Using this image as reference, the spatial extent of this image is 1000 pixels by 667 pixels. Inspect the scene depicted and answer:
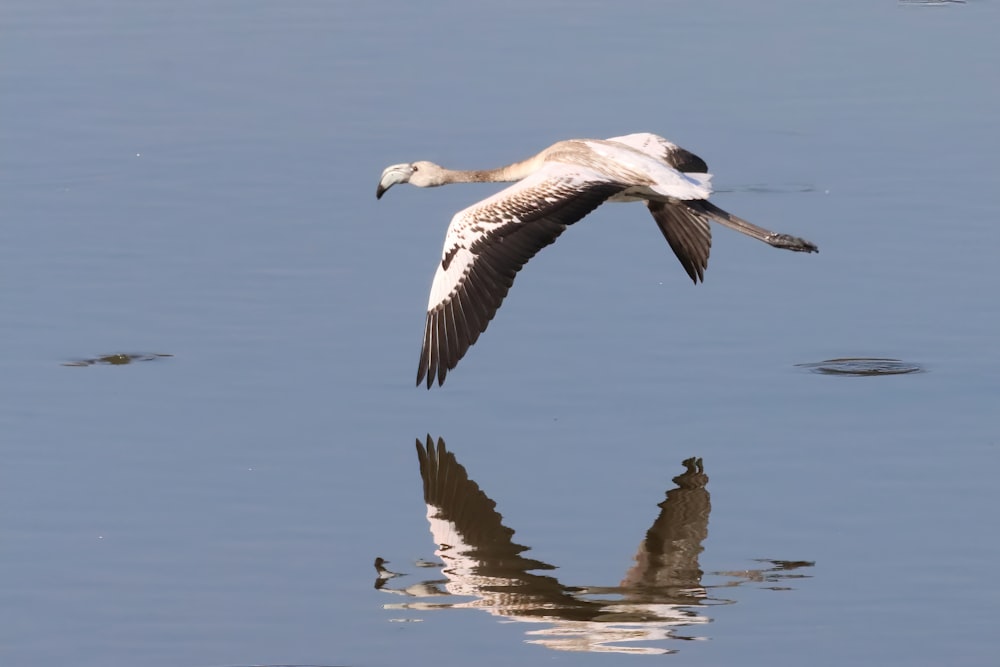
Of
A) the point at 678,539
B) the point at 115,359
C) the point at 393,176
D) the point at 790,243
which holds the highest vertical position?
the point at 393,176

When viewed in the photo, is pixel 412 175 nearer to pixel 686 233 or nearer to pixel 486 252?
pixel 686 233

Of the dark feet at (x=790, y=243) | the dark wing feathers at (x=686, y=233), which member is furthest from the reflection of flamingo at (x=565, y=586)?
the dark wing feathers at (x=686, y=233)

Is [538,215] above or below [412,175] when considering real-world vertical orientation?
below

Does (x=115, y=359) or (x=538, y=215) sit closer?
(x=115, y=359)

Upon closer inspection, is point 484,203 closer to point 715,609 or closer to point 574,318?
point 574,318

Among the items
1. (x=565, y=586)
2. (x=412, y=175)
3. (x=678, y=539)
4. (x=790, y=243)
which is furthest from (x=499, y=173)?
(x=565, y=586)

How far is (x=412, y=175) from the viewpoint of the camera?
1231cm

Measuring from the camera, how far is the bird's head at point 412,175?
12.2m

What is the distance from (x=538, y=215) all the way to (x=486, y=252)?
1.33 feet

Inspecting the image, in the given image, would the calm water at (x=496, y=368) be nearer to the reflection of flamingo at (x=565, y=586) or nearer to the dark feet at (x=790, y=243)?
the reflection of flamingo at (x=565, y=586)

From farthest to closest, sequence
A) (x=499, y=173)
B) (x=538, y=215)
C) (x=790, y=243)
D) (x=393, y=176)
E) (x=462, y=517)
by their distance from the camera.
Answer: (x=393, y=176), (x=499, y=173), (x=790, y=243), (x=538, y=215), (x=462, y=517)

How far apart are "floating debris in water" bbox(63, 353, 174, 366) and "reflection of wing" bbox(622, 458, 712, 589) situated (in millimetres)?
2972

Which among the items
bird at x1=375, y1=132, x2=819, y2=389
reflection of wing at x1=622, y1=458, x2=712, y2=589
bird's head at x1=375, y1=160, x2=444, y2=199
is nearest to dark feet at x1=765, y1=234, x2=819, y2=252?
bird at x1=375, y1=132, x2=819, y2=389

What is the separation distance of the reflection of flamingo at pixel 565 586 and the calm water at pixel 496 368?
0.02 meters
